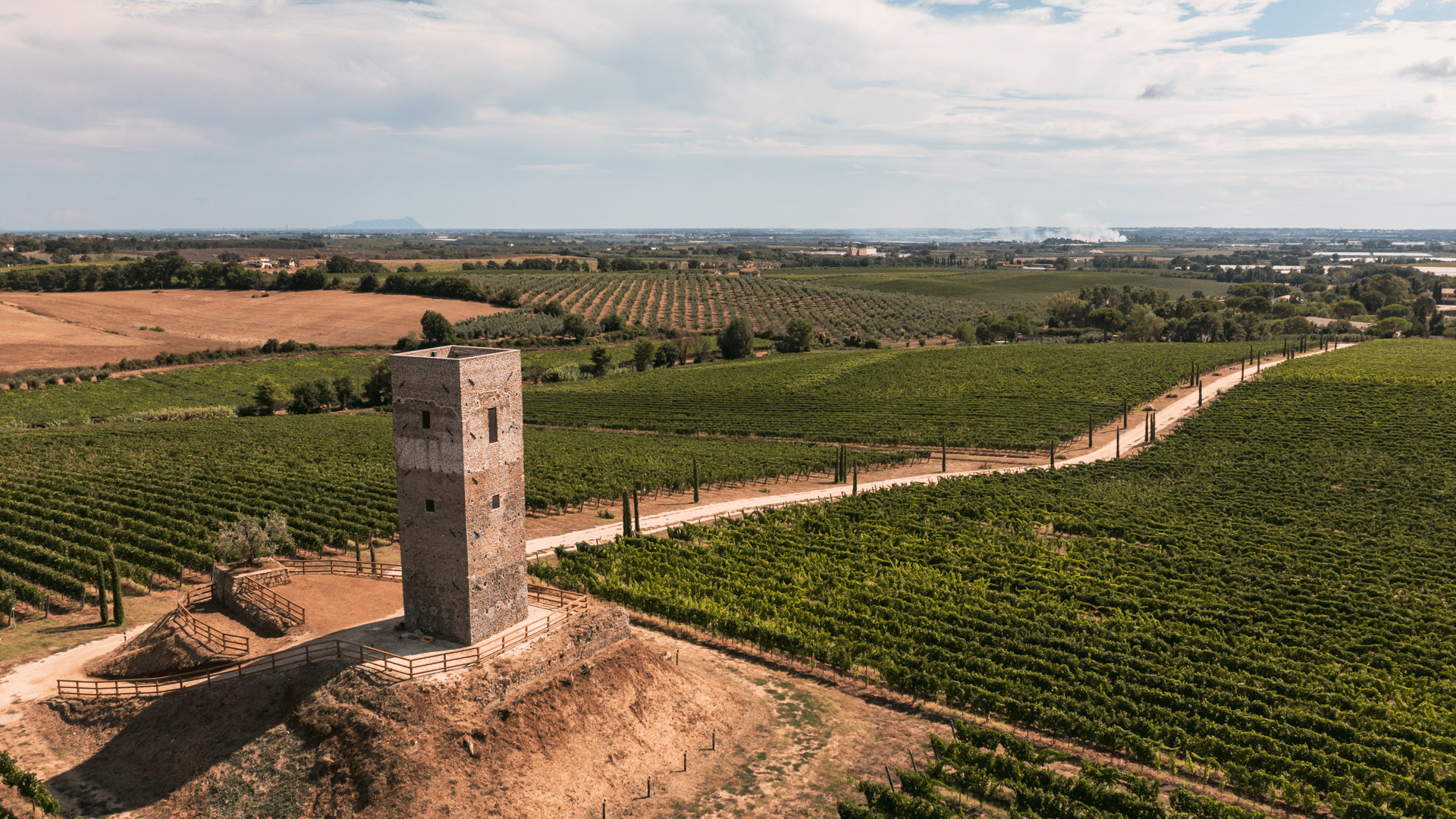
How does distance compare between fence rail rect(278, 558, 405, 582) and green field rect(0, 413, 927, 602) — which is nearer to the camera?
fence rail rect(278, 558, 405, 582)

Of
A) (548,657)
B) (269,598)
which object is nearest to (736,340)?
(269,598)

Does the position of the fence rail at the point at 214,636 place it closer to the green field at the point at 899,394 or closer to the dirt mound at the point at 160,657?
the dirt mound at the point at 160,657

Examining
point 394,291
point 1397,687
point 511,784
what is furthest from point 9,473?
point 394,291

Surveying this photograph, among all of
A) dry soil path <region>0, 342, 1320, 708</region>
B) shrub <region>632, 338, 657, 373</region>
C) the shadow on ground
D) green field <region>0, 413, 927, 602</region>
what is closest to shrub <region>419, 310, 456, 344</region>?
shrub <region>632, 338, 657, 373</region>

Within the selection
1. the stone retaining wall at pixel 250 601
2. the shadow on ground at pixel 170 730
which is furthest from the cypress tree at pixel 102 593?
the shadow on ground at pixel 170 730

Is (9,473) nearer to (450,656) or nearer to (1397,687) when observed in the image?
(450,656)

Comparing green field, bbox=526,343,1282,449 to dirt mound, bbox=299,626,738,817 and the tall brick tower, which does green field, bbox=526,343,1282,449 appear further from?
the tall brick tower
